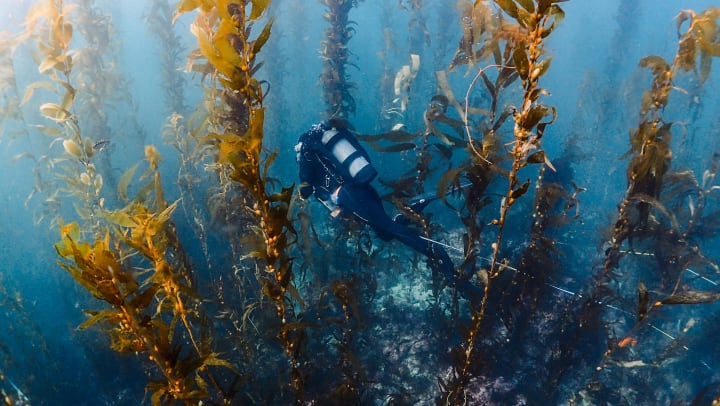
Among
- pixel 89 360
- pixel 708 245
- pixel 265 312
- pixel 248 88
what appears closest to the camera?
pixel 248 88

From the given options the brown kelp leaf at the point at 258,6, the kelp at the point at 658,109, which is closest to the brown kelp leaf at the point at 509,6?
the brown kelp leaf at the point at 258,6

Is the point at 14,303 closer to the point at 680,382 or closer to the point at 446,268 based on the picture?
the point at 446,268

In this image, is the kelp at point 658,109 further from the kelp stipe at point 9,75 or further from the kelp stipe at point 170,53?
the kelp stipe at point 170,53

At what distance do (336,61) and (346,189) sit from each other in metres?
5.01

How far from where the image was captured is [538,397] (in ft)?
16.4

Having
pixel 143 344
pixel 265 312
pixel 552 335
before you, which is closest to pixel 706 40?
pixel 552 335

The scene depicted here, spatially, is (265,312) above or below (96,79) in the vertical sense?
below

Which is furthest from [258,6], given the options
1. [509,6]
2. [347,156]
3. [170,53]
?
[170,53]

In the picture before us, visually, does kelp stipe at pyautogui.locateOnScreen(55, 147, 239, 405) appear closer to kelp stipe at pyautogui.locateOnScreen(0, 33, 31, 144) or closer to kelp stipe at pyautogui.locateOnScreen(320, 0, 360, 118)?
kelp stipe at pyautogui.locateOnScreen(0, 33, 31, 144)

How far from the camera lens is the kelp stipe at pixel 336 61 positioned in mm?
8492

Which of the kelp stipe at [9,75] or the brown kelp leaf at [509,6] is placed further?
the kelp stipe at [9,75]

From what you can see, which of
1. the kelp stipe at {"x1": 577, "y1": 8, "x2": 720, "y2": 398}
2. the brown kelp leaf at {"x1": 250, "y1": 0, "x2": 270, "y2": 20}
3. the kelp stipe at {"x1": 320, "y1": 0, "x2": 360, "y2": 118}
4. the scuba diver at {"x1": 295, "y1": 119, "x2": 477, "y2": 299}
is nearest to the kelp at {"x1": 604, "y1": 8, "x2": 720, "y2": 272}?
the kelp stipe at {"x1": 577, "y1": 8, "x2": 720, "y2": 398}

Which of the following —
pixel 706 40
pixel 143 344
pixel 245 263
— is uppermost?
pixel 706 40

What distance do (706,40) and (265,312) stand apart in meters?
5.85
